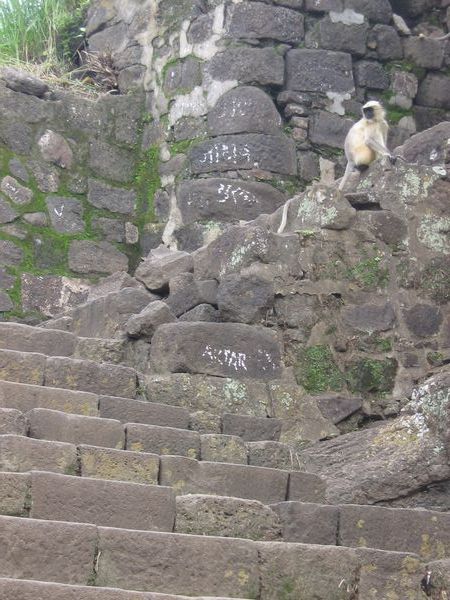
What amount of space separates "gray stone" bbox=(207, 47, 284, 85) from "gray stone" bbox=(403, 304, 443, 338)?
350 cm

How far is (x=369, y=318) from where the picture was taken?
8.05 metres

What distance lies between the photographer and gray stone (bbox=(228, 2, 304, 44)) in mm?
11203

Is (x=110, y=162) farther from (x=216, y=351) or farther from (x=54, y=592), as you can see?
(x=54, y=592)

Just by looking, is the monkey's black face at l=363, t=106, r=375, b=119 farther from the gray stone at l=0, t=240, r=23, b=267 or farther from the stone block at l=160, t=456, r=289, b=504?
the stone block at l=160, t=456, r=289, b=504

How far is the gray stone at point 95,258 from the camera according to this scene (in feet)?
36.9

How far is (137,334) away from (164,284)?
0.89 meters

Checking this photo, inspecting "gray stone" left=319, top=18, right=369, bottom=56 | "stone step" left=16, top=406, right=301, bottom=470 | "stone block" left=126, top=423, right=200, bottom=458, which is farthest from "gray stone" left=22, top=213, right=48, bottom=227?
"stone block" left=126, top=423, right=200, bottom=458

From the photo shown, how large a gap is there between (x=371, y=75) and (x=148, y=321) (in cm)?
449

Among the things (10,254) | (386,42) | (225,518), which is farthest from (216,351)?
(386,42)

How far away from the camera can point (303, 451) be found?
23.4ft

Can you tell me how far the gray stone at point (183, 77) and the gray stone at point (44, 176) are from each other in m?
1.13

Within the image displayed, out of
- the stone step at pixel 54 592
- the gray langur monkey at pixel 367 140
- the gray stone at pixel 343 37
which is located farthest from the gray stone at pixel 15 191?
the stone step at pixel 54 592

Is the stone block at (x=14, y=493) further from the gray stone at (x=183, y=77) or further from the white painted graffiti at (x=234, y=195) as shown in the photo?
the gray stone at (x=183, y=77)

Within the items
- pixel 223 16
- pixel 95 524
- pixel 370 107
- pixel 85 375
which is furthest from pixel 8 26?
pixel 95 524
